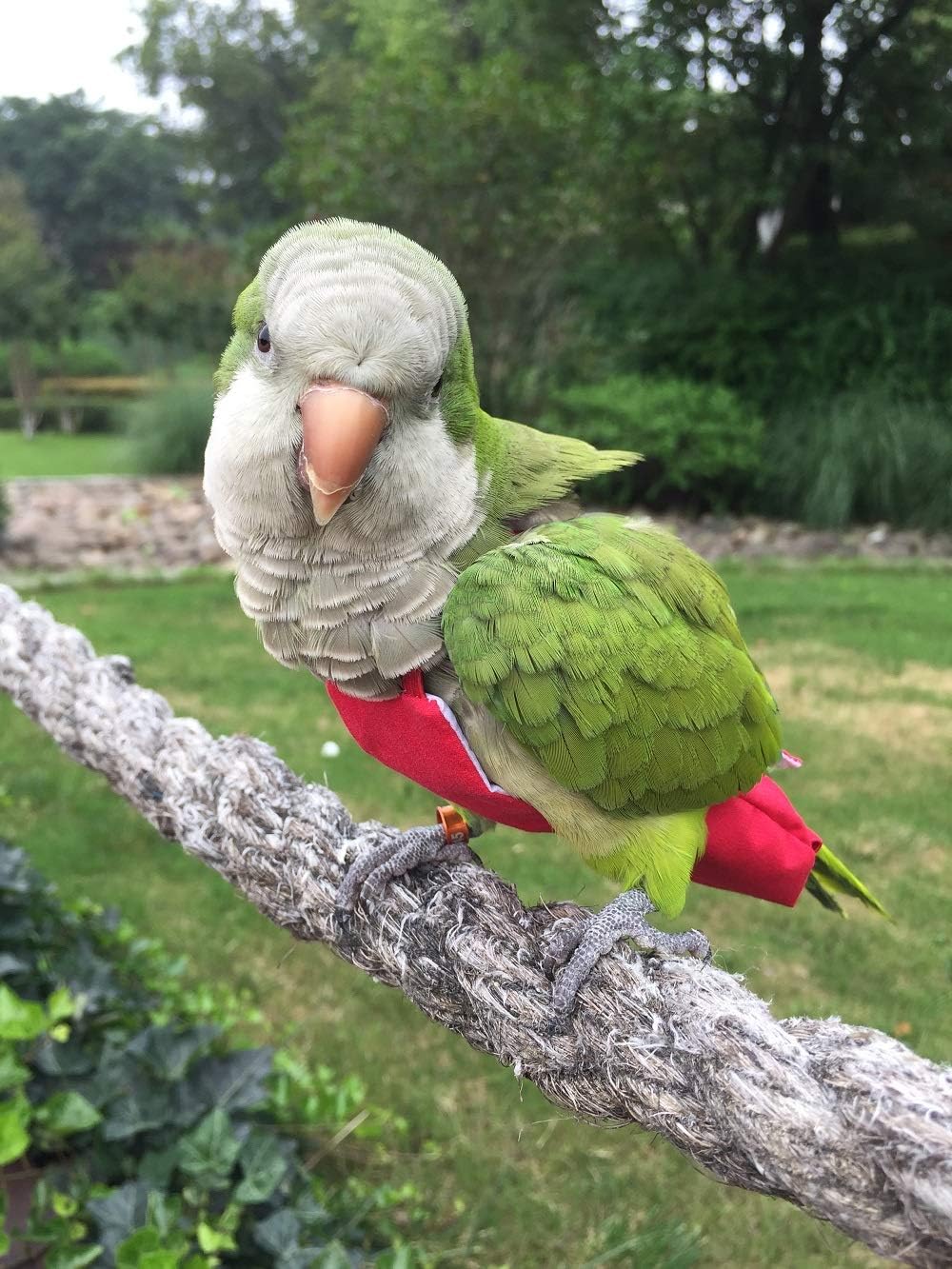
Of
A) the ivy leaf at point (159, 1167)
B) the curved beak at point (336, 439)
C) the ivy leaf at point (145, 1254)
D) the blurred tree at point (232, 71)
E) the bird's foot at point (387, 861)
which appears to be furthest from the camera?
the blurred tree at point (232, 71)

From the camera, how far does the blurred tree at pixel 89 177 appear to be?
25.5 meters

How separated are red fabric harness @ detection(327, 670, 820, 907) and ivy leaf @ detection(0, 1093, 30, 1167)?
88cm

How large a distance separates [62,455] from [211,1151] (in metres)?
15.3

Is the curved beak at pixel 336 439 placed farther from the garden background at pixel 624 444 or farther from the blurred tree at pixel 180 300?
the blurred tree at pixel 180 300

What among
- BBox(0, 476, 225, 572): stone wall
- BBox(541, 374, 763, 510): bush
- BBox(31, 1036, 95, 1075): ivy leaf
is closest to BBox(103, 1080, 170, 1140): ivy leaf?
BBox(31, 1036, 95, 1075): ivy leaf

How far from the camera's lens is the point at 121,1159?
1934 millimetres

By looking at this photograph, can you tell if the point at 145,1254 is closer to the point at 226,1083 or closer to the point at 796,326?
the point at 226,1083

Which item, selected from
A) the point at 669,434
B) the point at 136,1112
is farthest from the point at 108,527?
the point at 136,1112

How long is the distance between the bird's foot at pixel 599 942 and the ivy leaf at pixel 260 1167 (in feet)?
2.88

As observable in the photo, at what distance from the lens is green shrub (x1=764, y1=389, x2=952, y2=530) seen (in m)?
8.20

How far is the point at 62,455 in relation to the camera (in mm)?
15336

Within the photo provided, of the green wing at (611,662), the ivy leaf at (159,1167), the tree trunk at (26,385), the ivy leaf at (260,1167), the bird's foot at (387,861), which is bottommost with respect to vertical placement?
the tree trunk at (26,385)

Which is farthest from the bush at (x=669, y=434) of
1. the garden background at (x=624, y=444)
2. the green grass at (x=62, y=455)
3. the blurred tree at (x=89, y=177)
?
the blurred tree at (x=89, y=177)

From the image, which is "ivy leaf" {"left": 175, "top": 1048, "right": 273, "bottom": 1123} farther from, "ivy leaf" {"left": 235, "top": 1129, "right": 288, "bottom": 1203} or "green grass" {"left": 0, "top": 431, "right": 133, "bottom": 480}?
"green grass" {"left": 0, "top": 431, "right": 133, "bottom": 480}
